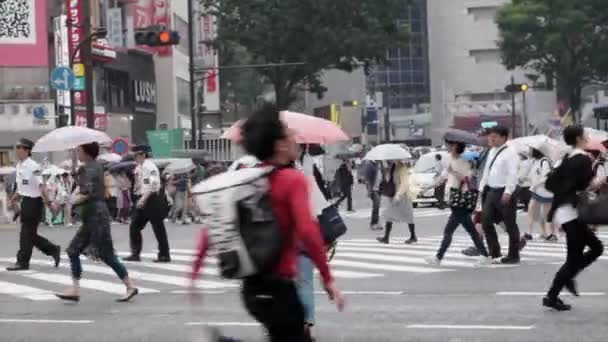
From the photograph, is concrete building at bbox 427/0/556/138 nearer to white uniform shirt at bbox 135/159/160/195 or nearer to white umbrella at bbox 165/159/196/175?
white umbrella at bbox 165/159/196/175

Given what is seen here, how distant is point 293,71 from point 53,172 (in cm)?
2298

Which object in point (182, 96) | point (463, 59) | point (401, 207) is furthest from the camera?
point (463, 59)

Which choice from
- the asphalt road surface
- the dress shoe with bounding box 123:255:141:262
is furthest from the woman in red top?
the dress shoe with bounding box 123:255:141:262

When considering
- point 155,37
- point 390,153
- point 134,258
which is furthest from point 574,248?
point 155,37

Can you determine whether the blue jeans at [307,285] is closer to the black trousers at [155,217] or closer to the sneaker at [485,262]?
the sneaker at [485,262]

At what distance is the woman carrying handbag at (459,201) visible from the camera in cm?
1725

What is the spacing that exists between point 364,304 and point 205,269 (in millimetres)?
4904

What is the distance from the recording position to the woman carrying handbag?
17.2 metres

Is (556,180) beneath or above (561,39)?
beneath

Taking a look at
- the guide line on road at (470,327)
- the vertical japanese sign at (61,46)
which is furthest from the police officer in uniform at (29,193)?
the vertical japanese sign at (61,46)

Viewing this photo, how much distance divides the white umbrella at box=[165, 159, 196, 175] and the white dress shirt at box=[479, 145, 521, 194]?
18.9 meters

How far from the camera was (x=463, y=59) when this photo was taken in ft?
347

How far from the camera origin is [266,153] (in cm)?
684

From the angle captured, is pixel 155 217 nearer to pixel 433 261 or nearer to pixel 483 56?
pixel 433 261
